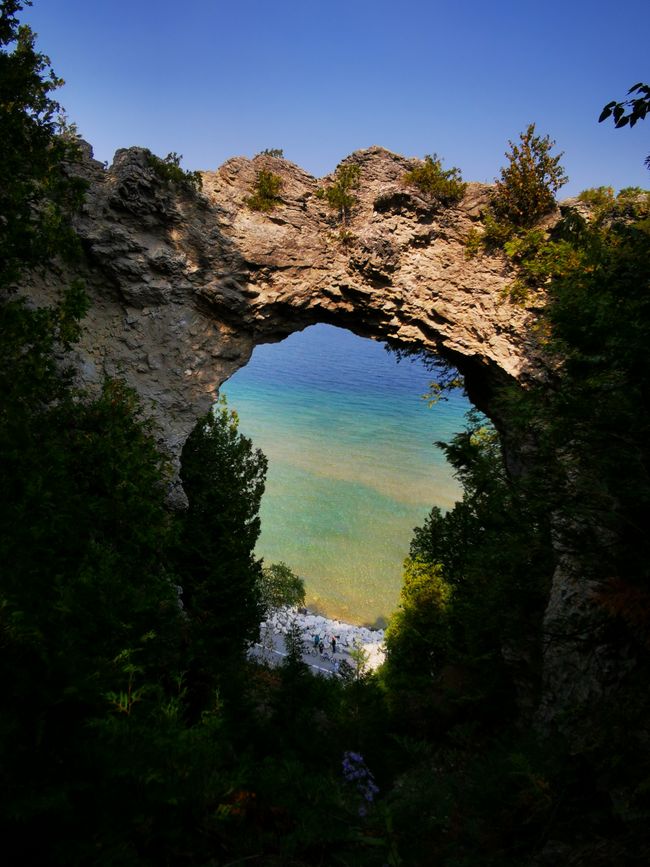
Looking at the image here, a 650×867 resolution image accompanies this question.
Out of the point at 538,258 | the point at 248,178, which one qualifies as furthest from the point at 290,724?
the point at 248,178

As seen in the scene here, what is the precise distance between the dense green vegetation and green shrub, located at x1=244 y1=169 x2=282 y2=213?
178 inches

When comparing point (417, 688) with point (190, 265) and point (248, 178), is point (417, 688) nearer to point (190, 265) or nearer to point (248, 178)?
point (190, 265)

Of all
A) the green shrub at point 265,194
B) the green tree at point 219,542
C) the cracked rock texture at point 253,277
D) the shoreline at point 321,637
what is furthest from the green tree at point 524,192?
the shoreline at point 321,637

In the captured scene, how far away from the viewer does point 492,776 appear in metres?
4.28

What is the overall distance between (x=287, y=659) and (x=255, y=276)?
30.5 feet

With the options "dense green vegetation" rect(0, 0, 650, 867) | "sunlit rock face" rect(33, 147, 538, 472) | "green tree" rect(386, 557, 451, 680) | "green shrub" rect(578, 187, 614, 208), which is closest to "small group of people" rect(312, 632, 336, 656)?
"green tree" rect(386, 557, 451, 680)

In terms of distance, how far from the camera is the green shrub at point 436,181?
12.3 metres

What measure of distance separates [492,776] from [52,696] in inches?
158

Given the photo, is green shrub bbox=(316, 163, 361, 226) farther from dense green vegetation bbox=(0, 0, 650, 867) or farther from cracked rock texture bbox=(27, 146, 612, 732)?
dense green vegetation bbox=(0, 0, 650, 867)

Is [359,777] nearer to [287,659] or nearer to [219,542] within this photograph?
[287,659]

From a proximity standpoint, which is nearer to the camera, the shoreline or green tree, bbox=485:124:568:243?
green tree, bbox=485:124:568:243

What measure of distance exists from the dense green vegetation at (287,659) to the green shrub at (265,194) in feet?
14.9

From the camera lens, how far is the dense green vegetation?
2.31 meters

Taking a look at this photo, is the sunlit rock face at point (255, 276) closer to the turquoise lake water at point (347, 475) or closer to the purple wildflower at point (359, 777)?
the turquoise lake water at point (347, 475)
